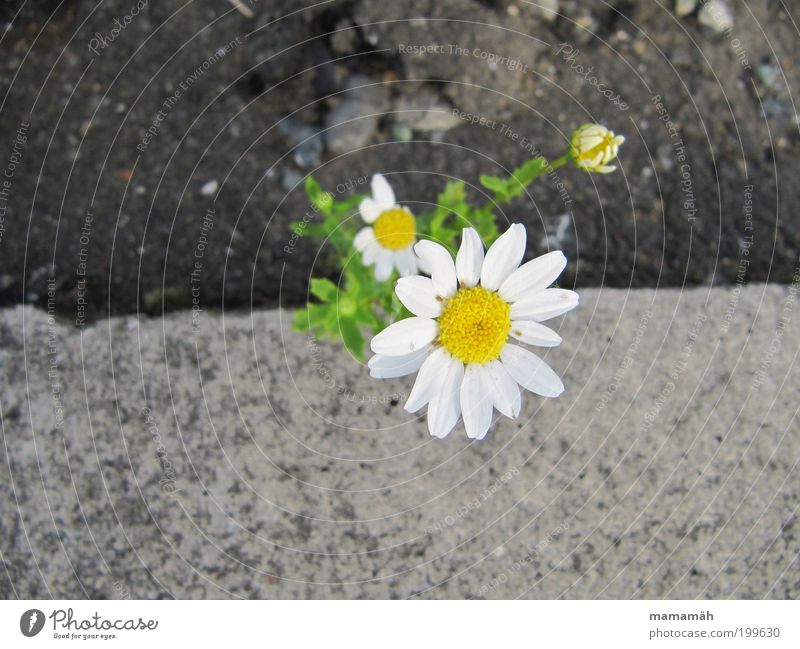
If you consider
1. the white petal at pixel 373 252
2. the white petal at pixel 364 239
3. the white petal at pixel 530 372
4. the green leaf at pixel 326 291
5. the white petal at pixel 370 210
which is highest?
the white petal at pixel 370 210

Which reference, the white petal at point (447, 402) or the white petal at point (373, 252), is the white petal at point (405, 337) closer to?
the white petal at point (447, 402)

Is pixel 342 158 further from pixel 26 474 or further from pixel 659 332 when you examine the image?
pixel 26 474

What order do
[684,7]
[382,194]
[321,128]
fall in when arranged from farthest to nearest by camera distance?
1. [684,7]
2. [321,128]
3. [382,194]

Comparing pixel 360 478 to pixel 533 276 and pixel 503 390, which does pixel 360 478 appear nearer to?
pixel 503 390

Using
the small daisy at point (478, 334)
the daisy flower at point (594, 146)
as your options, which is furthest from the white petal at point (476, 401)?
the daisy flower at point (594, 146)

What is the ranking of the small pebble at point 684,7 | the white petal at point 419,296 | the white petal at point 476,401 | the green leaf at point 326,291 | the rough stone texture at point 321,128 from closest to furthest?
the white petal at point 419,296 < the white petal at point 476,401 < the green leaf at point 326,291 < the rough stone texture at point 321,128 < the small pebble at point 684,7

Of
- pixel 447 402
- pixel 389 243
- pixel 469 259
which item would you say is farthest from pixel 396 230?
pixel 447 402
